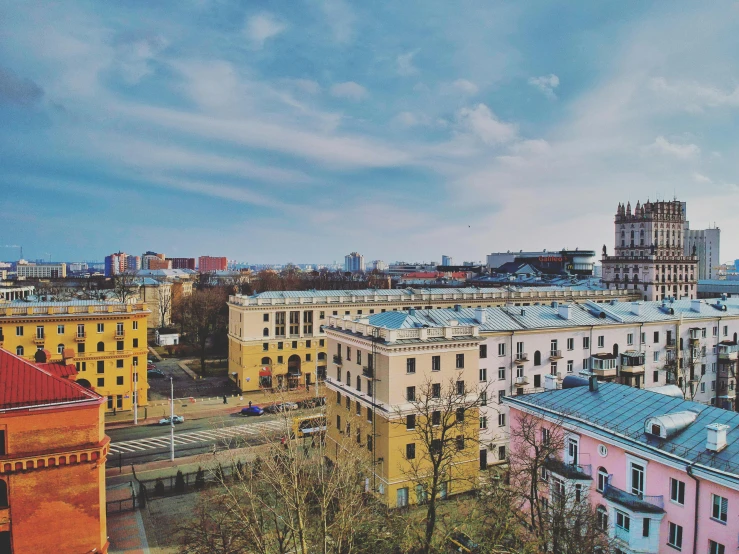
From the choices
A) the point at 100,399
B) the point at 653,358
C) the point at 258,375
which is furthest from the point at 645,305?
the point at 100,399

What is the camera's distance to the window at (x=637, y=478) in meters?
25.7

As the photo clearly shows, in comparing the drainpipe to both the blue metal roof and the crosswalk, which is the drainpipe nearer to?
the blue metal roof

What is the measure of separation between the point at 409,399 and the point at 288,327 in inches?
1589

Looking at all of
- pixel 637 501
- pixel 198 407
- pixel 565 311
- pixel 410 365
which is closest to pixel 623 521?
pixel 637 501

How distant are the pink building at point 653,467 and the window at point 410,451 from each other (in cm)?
1002

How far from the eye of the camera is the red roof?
2258 centimetres

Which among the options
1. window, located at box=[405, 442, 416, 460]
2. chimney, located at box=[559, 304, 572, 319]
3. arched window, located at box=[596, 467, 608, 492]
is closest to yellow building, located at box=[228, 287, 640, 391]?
chimney, located at box=[559, 304, 572, 319]

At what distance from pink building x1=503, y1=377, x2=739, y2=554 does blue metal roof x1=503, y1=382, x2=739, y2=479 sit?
5 cm

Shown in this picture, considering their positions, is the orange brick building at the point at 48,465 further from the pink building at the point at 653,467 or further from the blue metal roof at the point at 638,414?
the blue metal roof at the point at 638,414

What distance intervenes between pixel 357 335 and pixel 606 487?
20.5m

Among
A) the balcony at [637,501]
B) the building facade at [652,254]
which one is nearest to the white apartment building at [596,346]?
the balcony at [637,501]

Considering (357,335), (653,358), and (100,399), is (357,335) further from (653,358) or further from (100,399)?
(653,358)

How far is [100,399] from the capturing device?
77.8ft

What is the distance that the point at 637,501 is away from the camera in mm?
25266
